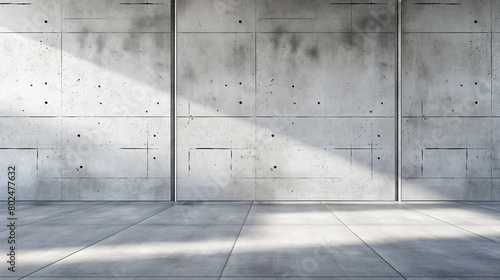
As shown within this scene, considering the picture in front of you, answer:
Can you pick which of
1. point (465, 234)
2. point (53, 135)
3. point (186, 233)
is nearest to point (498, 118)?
point (465, 234)

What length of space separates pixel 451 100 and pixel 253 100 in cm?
506

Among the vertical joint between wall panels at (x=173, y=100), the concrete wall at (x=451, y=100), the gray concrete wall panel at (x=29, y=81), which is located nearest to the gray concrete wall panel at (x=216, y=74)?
the vertical joint between wall panels at (x=173, y=100)

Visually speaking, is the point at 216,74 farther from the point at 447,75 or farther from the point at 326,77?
the point at 447,75

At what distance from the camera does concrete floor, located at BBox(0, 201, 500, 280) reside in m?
4.12

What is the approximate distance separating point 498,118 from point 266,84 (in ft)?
19.6

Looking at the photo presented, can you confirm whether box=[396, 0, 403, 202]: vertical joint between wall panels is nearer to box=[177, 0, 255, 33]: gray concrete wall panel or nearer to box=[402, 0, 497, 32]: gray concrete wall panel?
box=[402, 0, 497, 32]: gray concrete wall panel

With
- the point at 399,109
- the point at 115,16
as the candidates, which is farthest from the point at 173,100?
the point at 399,109

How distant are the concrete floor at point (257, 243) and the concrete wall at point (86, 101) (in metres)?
1.31

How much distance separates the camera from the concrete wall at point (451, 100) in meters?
9.67

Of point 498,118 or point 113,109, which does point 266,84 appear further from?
point 498,118

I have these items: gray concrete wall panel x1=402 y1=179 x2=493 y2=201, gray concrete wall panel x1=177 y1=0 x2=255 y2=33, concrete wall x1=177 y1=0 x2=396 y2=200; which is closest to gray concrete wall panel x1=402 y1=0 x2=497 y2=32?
concrete wall x1=177 y1=0 x2=396 y2=200

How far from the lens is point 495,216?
7.54m

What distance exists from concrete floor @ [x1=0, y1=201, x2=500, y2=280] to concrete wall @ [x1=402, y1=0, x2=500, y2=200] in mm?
1214

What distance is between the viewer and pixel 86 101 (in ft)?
32.4
